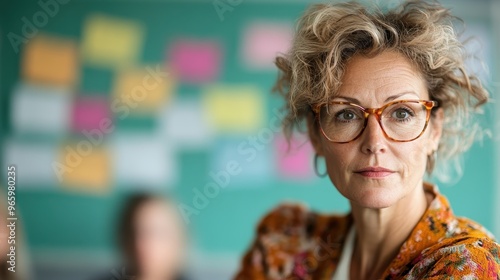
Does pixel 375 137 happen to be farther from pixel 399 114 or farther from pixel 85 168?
pixel 85 168

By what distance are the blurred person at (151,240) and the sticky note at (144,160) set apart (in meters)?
0.29

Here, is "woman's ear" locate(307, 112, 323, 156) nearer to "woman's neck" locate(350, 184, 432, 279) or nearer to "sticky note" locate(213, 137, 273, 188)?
"woman's neck" locate(350, 184, 432, 279)

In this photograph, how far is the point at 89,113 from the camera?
369cm

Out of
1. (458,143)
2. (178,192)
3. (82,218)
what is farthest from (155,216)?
(458,143)

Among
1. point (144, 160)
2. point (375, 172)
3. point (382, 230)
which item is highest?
point (375, 172)

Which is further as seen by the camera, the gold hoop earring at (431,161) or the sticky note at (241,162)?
the sticky note at (241,162)

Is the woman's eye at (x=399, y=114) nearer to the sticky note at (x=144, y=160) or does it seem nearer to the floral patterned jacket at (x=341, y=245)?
the floral patterned jacket at (x=341, y=245)

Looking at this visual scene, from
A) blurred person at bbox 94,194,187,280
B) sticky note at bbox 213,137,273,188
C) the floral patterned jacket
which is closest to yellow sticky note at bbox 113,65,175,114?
sticky note at bbox 213,137,273,188

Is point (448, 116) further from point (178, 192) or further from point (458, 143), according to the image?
point (178, 192)

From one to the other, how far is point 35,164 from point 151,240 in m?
1.02

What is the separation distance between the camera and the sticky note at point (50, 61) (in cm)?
371

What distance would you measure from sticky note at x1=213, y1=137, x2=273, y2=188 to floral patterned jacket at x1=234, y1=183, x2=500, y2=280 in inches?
76.8

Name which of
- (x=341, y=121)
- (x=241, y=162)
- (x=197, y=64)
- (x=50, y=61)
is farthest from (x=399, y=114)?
(x=50, y=61)

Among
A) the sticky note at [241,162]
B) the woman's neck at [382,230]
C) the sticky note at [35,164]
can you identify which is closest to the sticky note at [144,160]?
the sticky note at [241,162]
